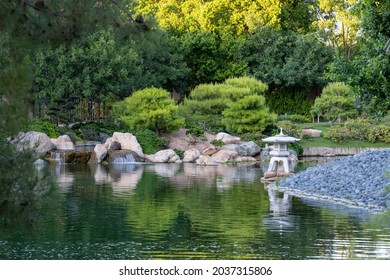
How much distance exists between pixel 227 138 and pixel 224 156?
89.7 inches

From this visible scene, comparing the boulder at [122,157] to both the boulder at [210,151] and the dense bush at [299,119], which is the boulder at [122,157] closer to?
the boulder at [210,151]

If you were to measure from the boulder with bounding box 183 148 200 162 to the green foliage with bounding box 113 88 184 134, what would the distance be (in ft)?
6.79

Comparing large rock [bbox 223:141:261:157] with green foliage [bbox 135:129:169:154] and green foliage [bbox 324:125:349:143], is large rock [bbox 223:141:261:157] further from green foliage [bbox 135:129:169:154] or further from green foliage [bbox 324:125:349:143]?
green foliage [bbox 324:125:349:143]

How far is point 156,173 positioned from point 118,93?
990 cm

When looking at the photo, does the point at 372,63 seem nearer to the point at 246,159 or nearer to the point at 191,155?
the point at 246,159

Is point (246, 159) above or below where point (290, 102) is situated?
below

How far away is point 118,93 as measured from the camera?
32.2 meters

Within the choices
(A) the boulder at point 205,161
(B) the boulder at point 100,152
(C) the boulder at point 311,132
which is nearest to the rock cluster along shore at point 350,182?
(A) the boulder at point 205,161

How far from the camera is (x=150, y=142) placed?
2831 cm

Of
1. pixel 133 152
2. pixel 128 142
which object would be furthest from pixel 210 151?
pixel 128 142

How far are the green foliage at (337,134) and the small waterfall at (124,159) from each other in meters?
8.12

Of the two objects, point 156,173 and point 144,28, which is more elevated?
point 144,28
